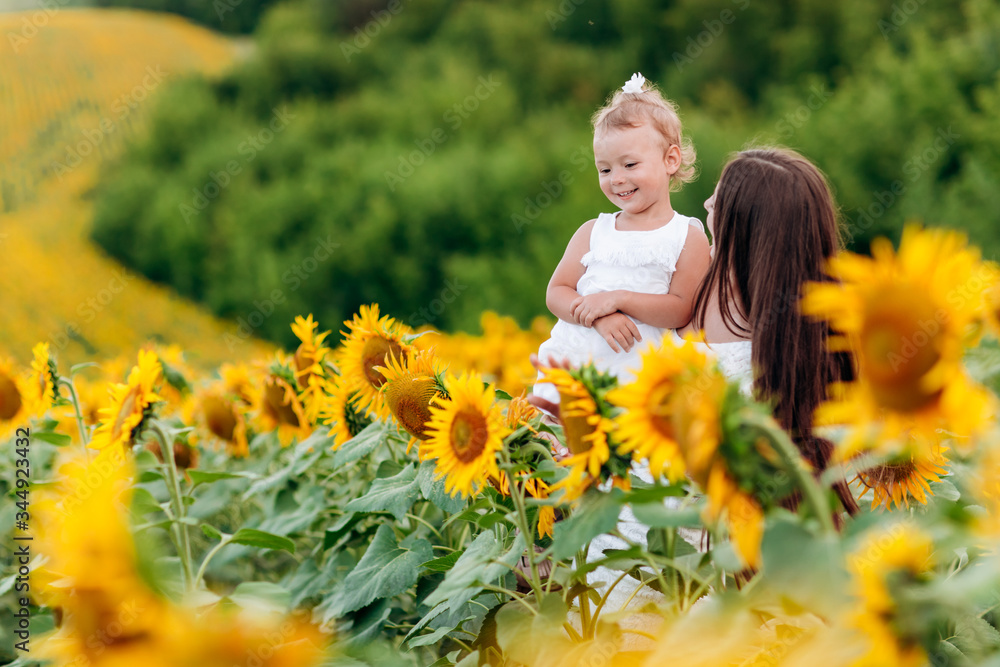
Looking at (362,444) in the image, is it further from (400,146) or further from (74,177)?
(74,177)

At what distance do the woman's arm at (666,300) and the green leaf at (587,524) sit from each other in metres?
0.78

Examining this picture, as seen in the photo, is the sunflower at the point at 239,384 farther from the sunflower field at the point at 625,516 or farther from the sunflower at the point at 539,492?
the sunflower at the point at 539,492

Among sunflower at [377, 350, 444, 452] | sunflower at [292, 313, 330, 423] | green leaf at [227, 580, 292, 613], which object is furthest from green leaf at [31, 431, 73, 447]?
sunflower at [377, 350, 444, 452]

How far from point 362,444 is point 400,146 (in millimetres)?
11018

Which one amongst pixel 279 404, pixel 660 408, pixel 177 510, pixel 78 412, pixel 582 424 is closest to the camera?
pixel 660 408

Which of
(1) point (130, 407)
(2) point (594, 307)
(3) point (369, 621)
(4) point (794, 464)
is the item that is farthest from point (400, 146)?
(4) point (794, 464)

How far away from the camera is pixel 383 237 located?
1012 cm

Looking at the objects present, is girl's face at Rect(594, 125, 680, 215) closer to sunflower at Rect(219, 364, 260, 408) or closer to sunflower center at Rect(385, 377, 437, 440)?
sunflower center at Rect(385, 377, 437, 440)

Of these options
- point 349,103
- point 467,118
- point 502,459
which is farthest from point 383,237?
point 502,459

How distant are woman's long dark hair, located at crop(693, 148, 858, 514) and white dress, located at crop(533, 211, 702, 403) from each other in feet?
0.75

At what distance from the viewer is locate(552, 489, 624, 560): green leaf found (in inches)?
32.6

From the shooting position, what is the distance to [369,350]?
4.88 feet

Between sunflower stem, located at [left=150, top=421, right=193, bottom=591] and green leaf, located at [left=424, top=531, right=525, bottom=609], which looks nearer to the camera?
green leaf, located at [left=424, top=531, right=525, bottom=609]

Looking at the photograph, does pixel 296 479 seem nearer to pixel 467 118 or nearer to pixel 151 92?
pixel 467 118
